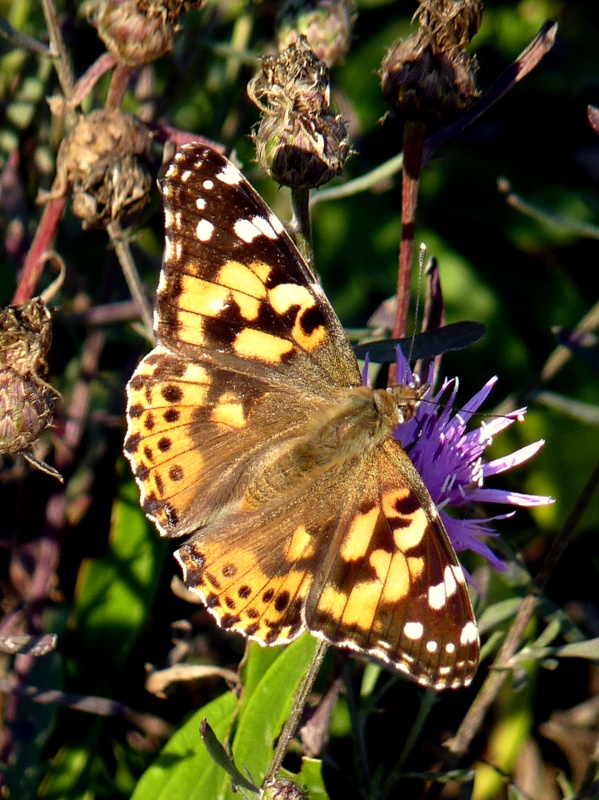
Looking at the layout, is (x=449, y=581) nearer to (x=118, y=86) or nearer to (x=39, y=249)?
(x=39, y=249)

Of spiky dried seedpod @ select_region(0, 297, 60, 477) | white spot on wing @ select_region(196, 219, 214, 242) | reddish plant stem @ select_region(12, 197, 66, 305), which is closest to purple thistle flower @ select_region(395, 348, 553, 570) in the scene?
white spot on wing @ select_region(196, 219, 214, 242)

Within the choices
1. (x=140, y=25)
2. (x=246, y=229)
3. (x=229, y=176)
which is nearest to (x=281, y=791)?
(x=246, y=229)

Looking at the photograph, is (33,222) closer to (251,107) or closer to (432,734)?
(251,107)

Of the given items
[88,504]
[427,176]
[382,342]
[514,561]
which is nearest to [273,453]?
[382,342]

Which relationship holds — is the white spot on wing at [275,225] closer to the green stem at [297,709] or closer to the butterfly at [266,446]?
the butterfly at [266,446]

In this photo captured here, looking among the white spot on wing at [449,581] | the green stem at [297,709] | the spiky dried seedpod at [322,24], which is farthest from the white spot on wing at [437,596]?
the spiky dried seedpod at [322,24]
